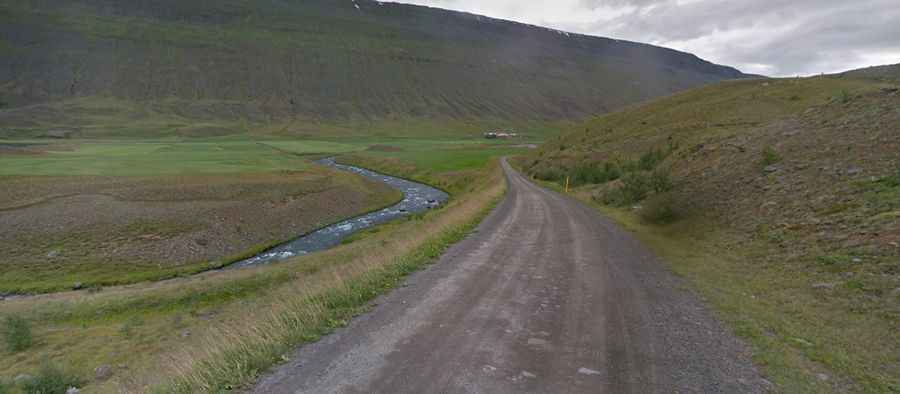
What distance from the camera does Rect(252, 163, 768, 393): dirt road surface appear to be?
205 inches

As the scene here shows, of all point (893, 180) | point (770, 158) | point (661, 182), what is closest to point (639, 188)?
point (661, 182)

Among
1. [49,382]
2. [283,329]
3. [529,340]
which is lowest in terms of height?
[49,382]

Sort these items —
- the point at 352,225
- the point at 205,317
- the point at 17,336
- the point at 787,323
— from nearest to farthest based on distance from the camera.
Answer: the point at 787,323 → the point at 17,336 → the point at 205,317 → the point at 352,225

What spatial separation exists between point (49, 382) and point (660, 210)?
21.7 m

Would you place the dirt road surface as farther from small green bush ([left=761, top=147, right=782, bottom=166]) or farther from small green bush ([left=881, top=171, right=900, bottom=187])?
small green bush ([left=761, top=147, right=782, bottom=166])

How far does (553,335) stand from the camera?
6.65 m

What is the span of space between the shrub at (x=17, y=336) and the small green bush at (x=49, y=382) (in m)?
4.30

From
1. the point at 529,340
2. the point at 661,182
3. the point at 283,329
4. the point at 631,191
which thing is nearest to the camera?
the point at 529,340

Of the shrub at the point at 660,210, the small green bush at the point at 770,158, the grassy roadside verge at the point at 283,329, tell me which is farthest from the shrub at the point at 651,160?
the grassy roadside verge at the point at 283,329

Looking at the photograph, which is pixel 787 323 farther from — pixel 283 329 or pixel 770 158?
pixel 770 158

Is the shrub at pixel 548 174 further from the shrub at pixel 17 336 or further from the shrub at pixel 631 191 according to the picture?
the shrub at pixel 17 336

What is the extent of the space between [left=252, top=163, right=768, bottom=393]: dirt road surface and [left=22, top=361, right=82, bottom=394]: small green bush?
30.1 feet

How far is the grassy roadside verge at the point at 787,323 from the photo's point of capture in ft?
18.4

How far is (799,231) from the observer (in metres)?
12.0
